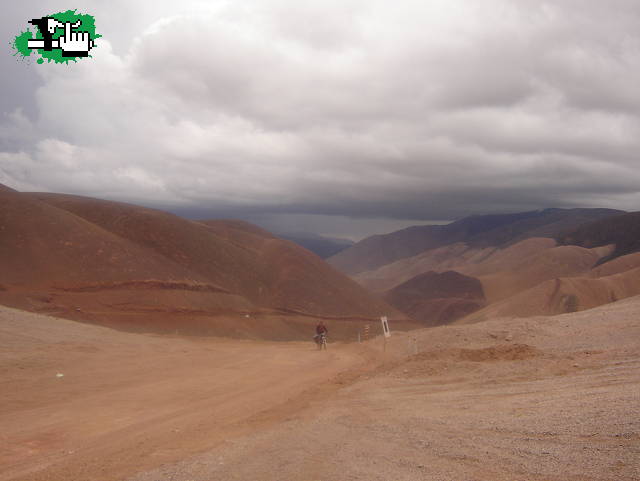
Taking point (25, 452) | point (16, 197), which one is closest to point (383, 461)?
point (25, 452)

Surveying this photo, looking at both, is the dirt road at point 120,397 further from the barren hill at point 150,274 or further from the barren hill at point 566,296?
the barren hill at point 566,296

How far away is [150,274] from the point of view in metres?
60.9

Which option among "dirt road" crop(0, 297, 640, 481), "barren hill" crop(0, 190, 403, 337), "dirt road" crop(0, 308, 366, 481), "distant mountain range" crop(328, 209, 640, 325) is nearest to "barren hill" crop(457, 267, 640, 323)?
"distant mountain range" crop(328, 209, 640, 325)

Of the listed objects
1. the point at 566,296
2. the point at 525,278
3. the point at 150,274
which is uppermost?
the point at 150,274

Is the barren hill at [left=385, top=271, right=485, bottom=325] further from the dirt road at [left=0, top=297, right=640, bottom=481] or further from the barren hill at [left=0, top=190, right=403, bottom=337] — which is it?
the dirt road at [left=0, top=297, right=640, bottom=481]

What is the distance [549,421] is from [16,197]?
240 feet

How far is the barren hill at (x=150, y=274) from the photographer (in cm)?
5228

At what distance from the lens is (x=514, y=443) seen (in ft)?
24.5

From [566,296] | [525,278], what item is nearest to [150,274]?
[566,296]

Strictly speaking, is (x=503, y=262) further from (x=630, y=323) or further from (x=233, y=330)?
(x=630, y=323)

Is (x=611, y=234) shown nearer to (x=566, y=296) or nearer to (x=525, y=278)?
(x=525, y=278)

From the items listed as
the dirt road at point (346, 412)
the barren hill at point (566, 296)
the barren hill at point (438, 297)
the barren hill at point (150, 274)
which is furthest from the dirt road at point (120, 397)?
the barren hill at point (438, 297)

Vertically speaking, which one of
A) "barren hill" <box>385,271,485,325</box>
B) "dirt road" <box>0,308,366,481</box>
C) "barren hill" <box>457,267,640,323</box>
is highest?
"dirt road" <box>0,308,366,481</box>

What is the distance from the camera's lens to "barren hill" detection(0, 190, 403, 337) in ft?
172
